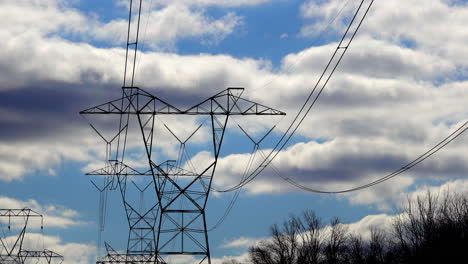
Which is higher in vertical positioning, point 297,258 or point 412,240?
point 297,258

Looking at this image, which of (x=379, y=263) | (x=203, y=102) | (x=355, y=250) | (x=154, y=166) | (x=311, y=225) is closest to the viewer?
(x=203, y=102)

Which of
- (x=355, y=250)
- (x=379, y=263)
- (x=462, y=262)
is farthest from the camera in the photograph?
(x=355, y=250)

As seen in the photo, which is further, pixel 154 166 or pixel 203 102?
pixel 154 166

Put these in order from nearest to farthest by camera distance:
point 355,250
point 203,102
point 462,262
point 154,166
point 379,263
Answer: point 203,102 → point 154,166 → point 462,262 → point 379,263 → point 355,250

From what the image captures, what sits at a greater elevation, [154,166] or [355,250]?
[355,250]

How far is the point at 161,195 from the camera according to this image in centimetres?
4303

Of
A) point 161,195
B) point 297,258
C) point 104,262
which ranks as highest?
point 297,258

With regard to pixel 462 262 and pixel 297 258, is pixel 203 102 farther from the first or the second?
pixel 297 258

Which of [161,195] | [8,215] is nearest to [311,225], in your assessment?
[8,215]

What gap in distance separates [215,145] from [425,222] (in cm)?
4496

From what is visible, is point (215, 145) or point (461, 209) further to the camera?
point (461, 209)

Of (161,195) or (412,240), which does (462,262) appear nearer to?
(412,240)

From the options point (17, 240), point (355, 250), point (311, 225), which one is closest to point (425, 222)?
point (355, 250)

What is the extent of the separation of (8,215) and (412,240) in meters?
40.9
